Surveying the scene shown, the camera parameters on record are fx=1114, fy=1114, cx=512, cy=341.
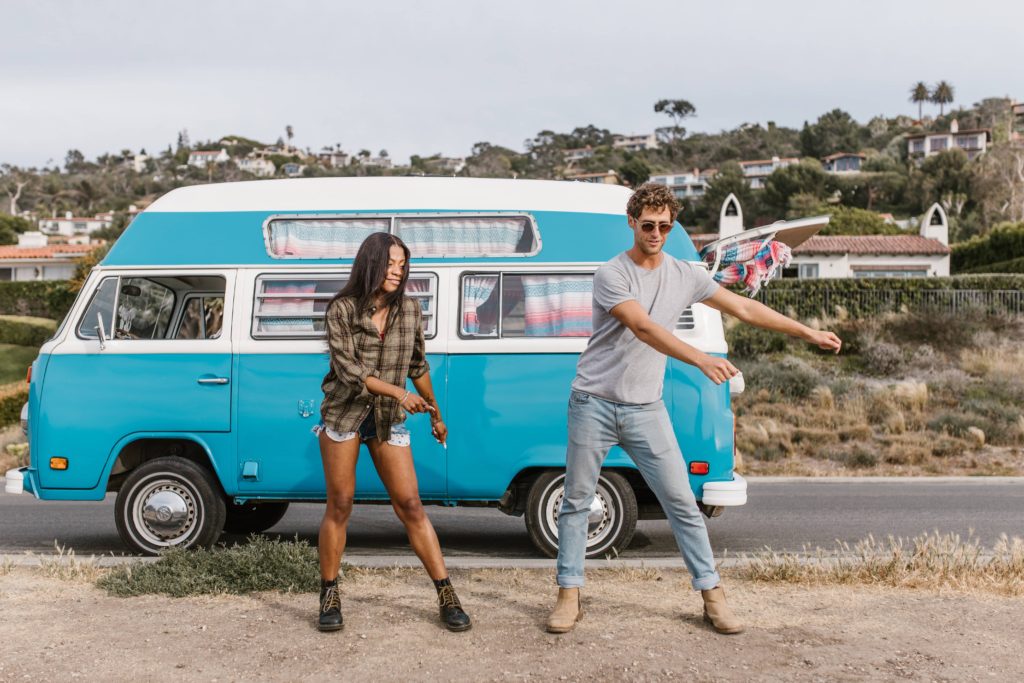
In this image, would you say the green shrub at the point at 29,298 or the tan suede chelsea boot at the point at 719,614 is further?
the green shrub at the point at 29,298

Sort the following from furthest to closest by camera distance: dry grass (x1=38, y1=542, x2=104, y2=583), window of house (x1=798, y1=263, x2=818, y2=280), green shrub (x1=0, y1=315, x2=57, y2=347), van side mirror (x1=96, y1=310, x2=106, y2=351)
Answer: window of house (x1=798, y1=263, x2=818, y2=280) < green shrub (x1=0, y1=315, x2=57, y2=347) < van side mirror (x1=96, y1=310, x2=106, y2=351) < dry grass (x1=38, y1=542, x2=104, y2=583)

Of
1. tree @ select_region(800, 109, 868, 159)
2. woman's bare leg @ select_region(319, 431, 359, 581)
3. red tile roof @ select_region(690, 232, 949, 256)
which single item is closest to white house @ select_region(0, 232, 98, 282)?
red tile roof @ select_region(690, 232, 949, 256)

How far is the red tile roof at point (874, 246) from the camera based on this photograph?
162 ft

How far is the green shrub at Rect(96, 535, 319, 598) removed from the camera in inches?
253

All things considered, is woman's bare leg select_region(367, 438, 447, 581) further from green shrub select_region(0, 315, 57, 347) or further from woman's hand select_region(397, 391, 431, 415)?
green shrub select_region(0, 315, 57, 347)

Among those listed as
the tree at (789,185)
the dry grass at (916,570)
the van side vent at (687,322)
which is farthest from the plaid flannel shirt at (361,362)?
the tree at (789,185)

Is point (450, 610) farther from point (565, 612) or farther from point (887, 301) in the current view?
point (887, 301)

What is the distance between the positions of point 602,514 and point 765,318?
2.84 m

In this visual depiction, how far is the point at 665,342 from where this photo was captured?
518 cm

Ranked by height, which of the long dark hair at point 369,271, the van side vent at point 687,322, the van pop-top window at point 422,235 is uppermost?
the van pop-top window at point 422,235

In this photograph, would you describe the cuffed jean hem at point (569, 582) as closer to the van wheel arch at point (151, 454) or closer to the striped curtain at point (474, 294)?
the striped curtain at point (474, 294)

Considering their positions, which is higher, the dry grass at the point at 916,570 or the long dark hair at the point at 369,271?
the long dark hair at the point at 369,271

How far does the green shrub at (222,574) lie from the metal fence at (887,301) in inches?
907

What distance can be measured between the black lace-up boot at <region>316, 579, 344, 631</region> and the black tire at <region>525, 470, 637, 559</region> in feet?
8.23
